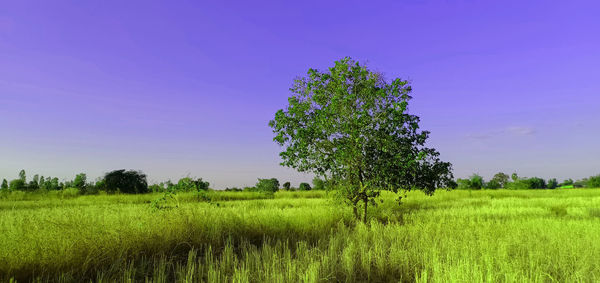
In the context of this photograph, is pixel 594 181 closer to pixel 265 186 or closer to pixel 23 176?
pixel 265 186

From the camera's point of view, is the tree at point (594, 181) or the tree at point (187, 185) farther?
the tree at point (594, 181)

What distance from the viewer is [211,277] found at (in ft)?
18.0

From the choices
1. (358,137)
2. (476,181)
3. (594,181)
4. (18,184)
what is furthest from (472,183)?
(18,184)

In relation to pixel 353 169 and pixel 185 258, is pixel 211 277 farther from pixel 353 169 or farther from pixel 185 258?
pixel 353 169

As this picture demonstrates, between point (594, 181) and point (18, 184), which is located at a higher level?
point (18, 184)

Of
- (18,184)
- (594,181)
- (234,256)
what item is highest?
(18,184)

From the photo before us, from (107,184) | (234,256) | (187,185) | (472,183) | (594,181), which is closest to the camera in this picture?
(234,256)

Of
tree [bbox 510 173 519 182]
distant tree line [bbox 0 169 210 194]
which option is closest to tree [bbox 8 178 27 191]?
distant tree line [bbox 0 169 210 194]

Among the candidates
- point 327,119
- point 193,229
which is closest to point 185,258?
point 193,229

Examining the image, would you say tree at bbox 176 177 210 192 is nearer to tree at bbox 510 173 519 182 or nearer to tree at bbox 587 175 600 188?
tree at bbox 510 173 519 182

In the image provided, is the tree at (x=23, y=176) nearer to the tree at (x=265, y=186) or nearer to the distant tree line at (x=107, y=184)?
the distant tree line at (x=107, y=184)

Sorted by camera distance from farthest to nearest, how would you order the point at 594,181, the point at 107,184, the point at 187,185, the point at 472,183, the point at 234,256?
the point at 594,181 < the point at 472,183 < the point at 107,184 < the point at 187,185 < the point at 234,256

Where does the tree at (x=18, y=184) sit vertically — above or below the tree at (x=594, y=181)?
above

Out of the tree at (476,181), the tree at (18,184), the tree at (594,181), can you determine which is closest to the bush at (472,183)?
the tree at (476,181)
